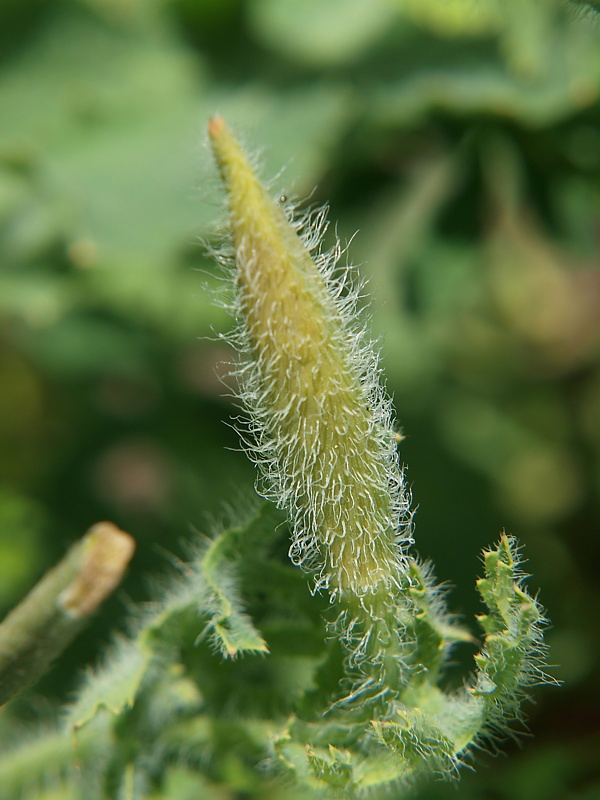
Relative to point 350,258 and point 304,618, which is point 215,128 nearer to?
point 304,618

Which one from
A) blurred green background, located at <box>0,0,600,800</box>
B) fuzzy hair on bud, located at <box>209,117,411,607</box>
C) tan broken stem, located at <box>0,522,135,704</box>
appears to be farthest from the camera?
blurred green background, located at <box>0,0,600,800</box>

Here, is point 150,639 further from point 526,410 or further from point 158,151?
point 526,410

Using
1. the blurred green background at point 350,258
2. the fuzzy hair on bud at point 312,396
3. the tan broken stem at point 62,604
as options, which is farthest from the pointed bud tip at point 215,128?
the blurred green background at point 350,258

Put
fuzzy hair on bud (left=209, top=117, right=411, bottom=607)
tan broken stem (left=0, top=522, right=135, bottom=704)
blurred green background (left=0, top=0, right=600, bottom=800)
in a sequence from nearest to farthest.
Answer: fuzzy hair on bud (left=209, top=117, right=411, bottom=607) → tan broken stem (left=0, top=522, right=135, bottom=704) → blurred green background (left=0, top=0, right=600, bottom=800)

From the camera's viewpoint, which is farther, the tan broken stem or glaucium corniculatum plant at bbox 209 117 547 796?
the tan broken stem

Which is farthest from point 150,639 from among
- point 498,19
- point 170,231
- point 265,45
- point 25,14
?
point 25,14

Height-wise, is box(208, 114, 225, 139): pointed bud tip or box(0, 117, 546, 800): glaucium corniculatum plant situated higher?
box(208, 114, 225, 139): pointed bud tip

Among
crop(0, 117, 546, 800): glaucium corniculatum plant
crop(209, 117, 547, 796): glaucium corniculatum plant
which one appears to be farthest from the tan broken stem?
crop(209, 117, 547, 796): glaucium corniculatum plant

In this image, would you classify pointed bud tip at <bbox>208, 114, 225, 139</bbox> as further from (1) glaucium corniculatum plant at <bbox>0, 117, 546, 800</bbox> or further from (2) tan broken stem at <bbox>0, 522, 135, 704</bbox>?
(2) tan broken stem at <bbox>0, 522, 135, 704</bbox>
